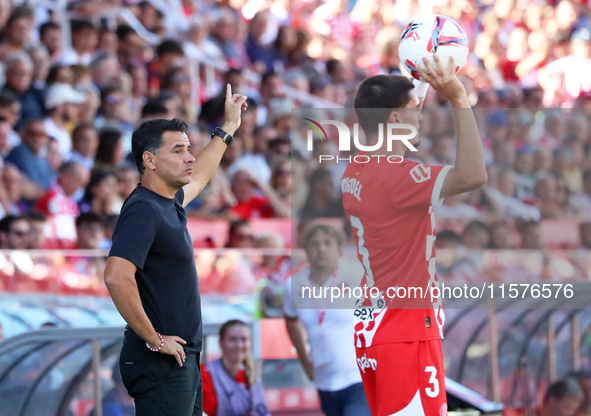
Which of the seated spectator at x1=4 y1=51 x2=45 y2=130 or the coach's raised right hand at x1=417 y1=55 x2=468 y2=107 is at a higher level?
the seated spectator at x1=4 y1=51 x2=45 y2=130

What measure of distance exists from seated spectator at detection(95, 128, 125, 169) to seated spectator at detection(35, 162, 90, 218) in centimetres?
26

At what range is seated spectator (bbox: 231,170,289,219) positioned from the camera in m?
7.64

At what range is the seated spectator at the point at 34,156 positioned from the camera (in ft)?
22.1

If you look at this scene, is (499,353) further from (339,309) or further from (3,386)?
(3,386)

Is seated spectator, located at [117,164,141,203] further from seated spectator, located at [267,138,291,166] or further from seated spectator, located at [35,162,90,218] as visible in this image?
seated spectator, located at [267,138,291,166]

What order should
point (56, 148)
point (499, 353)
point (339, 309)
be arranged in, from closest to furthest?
point (339, 309) → point (499, 353) → point (56, 148)

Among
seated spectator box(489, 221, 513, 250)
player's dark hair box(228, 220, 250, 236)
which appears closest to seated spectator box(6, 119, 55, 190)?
player's dark hair box(228, 220, 250, 236)

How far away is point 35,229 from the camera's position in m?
5.69

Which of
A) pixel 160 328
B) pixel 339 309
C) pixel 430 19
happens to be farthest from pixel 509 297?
pixel 160 328

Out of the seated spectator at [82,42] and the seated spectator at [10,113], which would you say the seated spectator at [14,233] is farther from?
the seated spectator at [82,42]

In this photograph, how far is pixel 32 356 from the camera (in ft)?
15.3

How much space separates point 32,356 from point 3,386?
248 mm

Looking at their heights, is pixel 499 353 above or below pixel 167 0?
below

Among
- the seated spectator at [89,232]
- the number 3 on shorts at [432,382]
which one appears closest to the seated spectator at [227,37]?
the seated spectator at [89,232]
